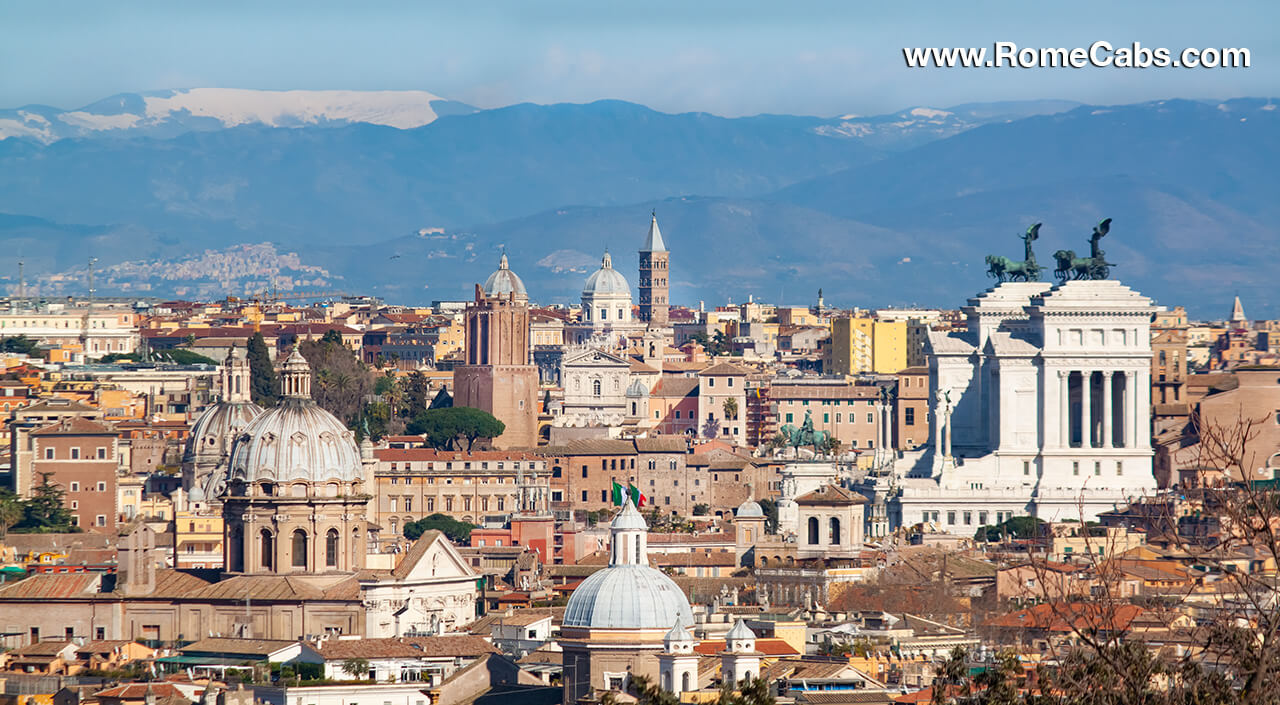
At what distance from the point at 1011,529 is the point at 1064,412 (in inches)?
541

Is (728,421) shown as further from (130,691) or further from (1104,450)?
(130,691)

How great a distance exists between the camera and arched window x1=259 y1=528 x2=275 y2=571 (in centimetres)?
7931

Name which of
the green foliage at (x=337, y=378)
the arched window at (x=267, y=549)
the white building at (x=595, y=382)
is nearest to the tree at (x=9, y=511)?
the arched window at (x=267, y=549)

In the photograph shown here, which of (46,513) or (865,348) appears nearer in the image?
(46,513)

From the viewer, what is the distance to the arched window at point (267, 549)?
7931 centimetres

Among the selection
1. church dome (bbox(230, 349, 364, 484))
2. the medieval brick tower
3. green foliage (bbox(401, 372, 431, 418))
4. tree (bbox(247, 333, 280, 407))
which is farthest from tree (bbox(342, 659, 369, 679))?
green foliage (bbox(401, 372, 431, 418))

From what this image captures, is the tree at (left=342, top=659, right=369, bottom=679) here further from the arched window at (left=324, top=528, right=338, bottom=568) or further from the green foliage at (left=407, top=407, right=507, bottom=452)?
the green foliage at (left=407, top=407, right=507, bottom=452)

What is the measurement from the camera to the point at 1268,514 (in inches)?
1080

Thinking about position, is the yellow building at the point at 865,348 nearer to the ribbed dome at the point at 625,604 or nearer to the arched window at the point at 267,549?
the arched window at the point at 267,549

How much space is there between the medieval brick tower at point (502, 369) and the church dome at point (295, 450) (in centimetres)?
5189

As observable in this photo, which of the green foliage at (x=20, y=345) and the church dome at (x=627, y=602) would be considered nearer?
the church dome at (x=627, y=602)

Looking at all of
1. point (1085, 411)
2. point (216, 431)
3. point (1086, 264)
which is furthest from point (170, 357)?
point (1085, 411)

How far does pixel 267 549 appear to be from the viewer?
7950cm

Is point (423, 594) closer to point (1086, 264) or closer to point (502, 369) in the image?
point (1086, 264)
